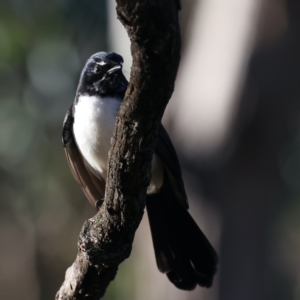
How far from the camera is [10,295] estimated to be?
10.5 m

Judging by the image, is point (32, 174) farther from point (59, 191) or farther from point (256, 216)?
point (256, 216)

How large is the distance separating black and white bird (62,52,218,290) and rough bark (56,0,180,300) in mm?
1158

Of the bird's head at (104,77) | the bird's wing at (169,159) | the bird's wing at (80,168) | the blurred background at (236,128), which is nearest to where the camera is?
the bird's wing at (169,159)

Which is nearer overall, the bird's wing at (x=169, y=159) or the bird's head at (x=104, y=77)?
the bird's wing at (x=169, y=159)

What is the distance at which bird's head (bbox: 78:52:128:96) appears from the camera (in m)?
4.42

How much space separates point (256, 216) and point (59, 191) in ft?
20.7

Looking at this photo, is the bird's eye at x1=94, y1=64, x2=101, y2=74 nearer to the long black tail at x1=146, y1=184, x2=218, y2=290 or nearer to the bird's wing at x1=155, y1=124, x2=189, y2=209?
the bird's wing at x1=155, y1=124, x2=189, y2=209

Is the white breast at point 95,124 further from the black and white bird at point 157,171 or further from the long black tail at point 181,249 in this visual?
the long black tail at point 181,249

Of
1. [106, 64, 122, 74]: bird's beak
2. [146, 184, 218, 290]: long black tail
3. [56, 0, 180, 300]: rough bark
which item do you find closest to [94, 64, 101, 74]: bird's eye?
[106, 64, 122, 74]: bird's beak

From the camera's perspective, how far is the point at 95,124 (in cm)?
438

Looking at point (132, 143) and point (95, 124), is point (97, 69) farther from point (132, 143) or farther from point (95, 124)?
point (132, 143)

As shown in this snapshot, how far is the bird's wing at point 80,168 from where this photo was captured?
468 centimetres

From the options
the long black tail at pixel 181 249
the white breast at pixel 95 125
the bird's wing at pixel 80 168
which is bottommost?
the long black tail at pixel 181 249

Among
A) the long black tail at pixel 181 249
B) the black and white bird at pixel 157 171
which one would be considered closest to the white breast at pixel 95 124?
the black and white bird at pixel 157 171
